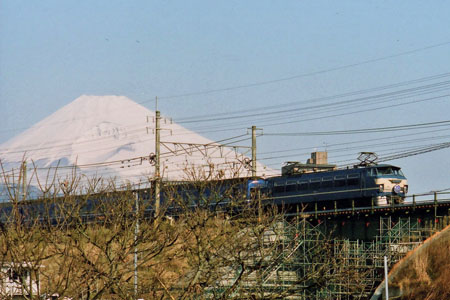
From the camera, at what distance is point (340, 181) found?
2648 inches

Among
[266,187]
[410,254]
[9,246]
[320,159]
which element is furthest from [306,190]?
[9,246]

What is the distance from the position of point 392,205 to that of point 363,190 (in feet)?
16.6

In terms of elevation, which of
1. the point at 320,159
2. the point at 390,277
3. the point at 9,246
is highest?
the point at 320,159

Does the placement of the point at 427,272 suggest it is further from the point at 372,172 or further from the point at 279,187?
the point at 279,187

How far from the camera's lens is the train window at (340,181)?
6688cm

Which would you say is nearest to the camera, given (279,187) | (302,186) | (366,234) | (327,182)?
(366,234)

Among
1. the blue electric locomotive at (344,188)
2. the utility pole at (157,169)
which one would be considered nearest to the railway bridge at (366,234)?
the blue electric locomotive at (344,188)

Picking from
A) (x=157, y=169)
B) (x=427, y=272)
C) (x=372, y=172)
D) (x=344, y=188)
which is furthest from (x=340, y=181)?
(x=427, y=272)

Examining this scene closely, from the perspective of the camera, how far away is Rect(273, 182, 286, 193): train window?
72594mm

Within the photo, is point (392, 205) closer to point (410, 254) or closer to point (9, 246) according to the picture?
point (410, 254)

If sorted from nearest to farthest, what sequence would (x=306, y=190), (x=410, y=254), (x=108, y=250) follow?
(x=108, y=250), (x=410, y=254), (x=306, y=190)

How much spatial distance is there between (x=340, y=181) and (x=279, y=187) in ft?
25.1

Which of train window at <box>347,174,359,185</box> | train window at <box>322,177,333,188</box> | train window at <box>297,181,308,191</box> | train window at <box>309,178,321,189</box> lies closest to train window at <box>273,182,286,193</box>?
train window at <box>297,181,308,191</box>

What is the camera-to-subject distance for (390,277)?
4769cm
